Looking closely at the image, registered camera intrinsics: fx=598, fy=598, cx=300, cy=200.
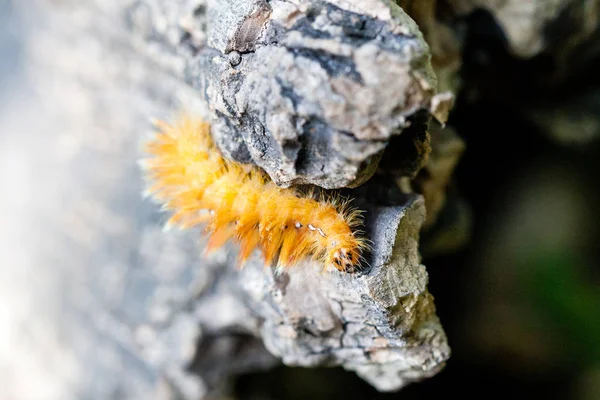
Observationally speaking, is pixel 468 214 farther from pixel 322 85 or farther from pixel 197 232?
pixel 322 85

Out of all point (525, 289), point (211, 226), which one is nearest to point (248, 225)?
point (211, 226)

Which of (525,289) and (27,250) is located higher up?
(525,289)

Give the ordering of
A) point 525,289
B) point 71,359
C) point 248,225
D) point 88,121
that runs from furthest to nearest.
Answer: point 71,359 → point 88,121 → point 525,289 → point 248,225

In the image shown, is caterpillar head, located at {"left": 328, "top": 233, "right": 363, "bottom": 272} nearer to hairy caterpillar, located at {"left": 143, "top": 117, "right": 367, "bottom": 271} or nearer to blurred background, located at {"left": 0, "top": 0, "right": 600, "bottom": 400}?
hairy caterpillar, located at {"left": 143, "top": 117, "right": 367, "bottom": 271}

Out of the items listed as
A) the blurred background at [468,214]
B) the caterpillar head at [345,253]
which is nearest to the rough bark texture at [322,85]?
the caterpillar head at [345,253]

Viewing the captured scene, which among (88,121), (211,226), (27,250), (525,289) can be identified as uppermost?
(211,226)

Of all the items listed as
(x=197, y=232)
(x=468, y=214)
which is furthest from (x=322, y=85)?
(x=468, y=214)

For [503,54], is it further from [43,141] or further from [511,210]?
[43,141]
